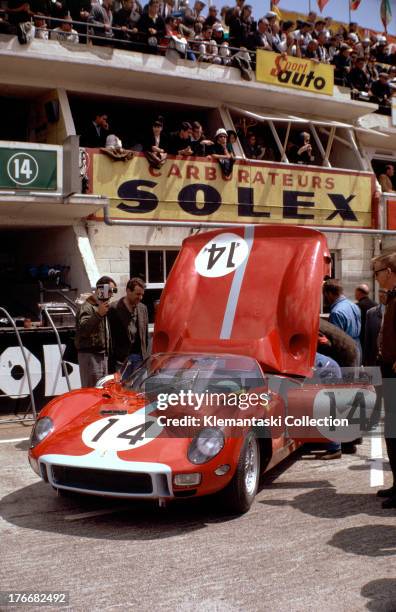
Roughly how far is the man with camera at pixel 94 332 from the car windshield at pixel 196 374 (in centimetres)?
159

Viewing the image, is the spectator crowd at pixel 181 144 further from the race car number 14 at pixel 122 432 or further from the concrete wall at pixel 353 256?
the race car number 14 at pixel 122 432

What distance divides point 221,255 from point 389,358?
2707 mm

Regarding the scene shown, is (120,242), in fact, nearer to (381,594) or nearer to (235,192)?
(235,192)

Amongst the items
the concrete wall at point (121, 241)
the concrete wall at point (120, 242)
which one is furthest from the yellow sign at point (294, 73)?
the concrete wall at point (120, 242)

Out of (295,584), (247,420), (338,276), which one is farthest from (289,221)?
(295,584)

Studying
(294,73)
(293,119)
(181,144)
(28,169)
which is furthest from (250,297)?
(294,73)

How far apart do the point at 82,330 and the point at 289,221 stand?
793 cm

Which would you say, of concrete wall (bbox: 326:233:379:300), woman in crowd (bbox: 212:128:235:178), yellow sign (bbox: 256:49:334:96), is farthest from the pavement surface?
yellow sign (bbox: 256:49:334:96)

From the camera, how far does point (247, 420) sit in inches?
214

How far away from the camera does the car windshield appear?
5.79 m

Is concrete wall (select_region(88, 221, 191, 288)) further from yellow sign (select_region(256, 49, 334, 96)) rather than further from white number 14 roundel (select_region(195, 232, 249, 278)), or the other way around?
white number 14 roundel (select_region(195, 232, 249, 278))

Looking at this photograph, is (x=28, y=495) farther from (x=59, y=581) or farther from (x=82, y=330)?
(x=82, y=330)

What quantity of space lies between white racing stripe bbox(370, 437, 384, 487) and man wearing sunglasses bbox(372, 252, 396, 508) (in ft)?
1.58

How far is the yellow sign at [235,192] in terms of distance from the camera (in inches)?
495
